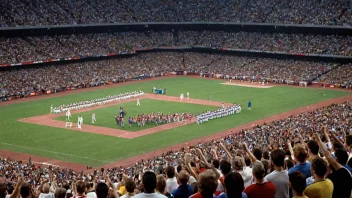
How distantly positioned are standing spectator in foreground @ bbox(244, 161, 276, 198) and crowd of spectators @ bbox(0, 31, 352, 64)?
59564 mm

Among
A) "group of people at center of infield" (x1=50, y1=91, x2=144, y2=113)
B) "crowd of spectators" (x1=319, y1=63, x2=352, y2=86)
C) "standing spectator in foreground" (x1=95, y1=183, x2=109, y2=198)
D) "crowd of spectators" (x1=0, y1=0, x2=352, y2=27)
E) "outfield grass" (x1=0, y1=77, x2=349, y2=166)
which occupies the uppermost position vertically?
"crowd of spectators" (x1=0, y1=0, x2=352, y2=27)

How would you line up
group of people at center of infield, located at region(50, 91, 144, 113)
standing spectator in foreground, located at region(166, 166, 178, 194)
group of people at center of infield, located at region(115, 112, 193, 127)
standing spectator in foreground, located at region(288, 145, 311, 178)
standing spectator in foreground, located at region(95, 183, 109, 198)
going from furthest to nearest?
group of people at center of infield, located at region(50, 91, 144, 113)
group of people at center of infield, located at region(115, 112, 193, 127)
standing spectator in foreground, located at region(166, 166, 178, 194)
standing spectator in foreground, located at region(288, 145, 311, 178)
standing spectator in foreground, located at region(95, 183, 109, 198)

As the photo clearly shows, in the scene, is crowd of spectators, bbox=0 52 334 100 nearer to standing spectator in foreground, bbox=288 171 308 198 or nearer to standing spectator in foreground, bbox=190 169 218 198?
standing spectator in foreground, bbox=190 169 218 198

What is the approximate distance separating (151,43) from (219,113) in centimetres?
4215

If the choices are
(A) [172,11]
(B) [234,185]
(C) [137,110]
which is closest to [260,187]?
(B) [234,185]

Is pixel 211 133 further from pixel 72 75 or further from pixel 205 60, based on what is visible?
pixel 205 60

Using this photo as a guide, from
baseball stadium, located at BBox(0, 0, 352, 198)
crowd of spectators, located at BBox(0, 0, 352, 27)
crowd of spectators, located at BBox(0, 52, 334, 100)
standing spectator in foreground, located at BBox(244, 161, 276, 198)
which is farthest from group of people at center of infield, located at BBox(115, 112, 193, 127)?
standing spectator in foreground, located at BBox(244, 161, 276, 198)

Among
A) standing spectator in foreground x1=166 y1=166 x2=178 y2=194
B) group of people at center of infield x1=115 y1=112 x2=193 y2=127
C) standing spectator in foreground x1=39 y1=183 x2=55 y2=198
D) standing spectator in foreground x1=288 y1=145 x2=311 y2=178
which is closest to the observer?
standing spectator in foreground x1=288 y1=145 x2=311 y2=178

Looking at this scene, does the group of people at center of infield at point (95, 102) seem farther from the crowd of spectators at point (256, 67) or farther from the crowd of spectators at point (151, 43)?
the crowd of spectators at point (256, 67)

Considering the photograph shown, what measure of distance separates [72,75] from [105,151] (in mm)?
34288

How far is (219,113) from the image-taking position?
4706 centimetres

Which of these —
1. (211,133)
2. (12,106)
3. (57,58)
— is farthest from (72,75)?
(211,133)

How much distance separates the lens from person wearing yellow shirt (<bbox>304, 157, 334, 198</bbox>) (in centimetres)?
751

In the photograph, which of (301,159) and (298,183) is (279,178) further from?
(301,159)
